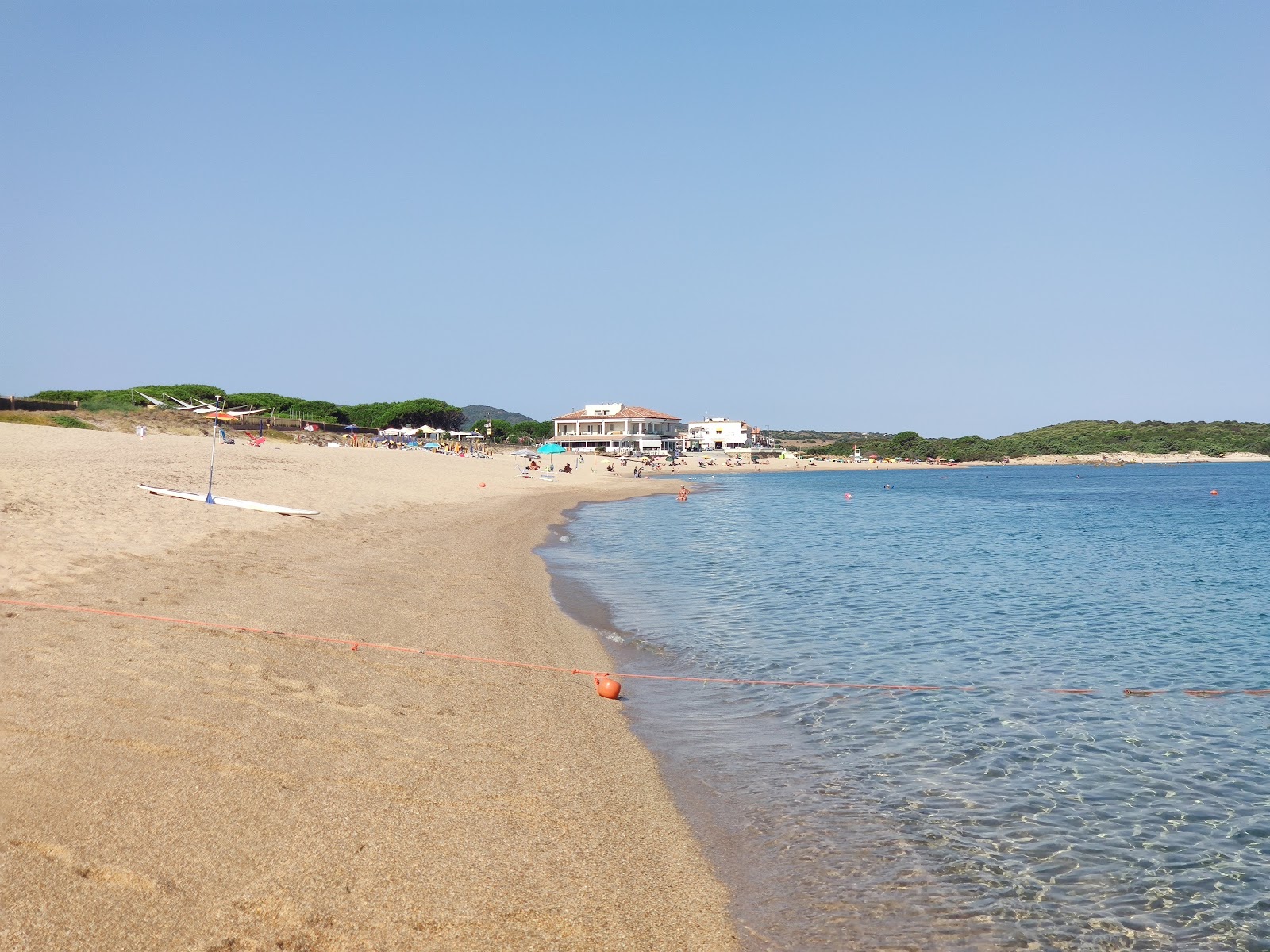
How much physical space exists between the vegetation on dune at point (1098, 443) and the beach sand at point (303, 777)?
156 meters

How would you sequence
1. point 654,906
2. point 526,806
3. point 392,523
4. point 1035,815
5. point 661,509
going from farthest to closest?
point 661,509
point 392,523
point 1035,815
point 526,806
point 654,906

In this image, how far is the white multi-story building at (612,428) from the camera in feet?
415

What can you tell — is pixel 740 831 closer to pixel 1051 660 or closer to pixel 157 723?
pixel 157 723

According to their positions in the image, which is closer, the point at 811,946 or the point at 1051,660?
the point at 811,946

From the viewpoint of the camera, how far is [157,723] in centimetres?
646

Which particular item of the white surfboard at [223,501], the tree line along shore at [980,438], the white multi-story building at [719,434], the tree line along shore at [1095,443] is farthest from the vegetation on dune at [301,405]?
the tree line along shore at [1095,443]

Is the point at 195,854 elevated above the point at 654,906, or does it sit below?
above

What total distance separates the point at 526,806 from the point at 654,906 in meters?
1.42

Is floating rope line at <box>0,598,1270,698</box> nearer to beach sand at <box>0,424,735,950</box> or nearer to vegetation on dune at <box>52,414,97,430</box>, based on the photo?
beach sand at <box>0,424,735,950</box>

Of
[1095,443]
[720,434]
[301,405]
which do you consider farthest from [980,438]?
[301,405]

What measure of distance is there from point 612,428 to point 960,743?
4812 inches

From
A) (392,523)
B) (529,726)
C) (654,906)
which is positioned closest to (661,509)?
(392,523)

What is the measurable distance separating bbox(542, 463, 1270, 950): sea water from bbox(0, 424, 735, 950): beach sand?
2.34ft

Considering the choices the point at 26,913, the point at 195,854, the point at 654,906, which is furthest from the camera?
the point at 654,906
